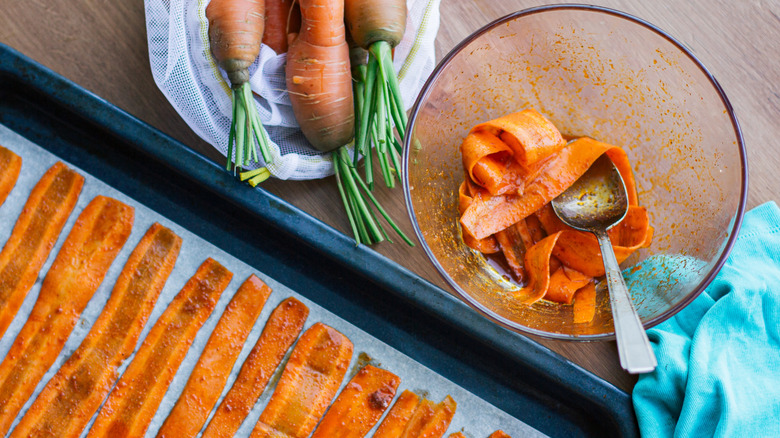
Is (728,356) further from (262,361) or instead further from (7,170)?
(7,170)

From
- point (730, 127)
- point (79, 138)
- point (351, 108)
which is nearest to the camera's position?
point (730, 127)

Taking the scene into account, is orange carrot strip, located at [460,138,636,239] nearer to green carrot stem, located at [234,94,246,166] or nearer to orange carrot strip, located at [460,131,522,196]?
orange carrot strip, located at [460,131,522,196]

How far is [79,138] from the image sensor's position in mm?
1094

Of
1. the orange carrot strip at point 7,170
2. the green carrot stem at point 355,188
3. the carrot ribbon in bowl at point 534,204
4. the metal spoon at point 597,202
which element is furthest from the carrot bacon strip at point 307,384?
the orange carrot strip at point 7,170

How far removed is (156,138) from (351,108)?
1.13 ft

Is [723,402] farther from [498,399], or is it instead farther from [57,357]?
[57,357]

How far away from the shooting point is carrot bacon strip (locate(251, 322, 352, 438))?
106cm

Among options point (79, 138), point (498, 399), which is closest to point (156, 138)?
point (79, 138)

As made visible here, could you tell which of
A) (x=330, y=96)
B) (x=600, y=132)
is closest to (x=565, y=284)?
(x=600, y=132)

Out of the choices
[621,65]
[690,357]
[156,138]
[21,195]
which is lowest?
[690,357]

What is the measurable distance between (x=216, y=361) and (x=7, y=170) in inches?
20.1

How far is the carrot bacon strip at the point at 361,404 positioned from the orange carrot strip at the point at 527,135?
46 centimetres

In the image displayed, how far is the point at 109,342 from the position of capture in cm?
107

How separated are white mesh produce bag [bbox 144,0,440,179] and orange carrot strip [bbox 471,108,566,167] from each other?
0.18 meters
